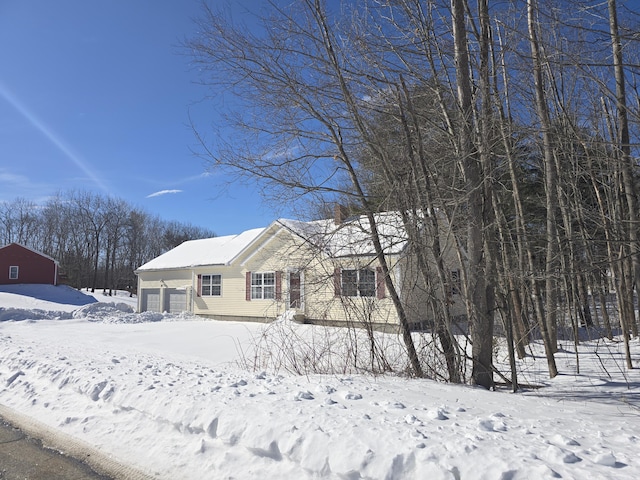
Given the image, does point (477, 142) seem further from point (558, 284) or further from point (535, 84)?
point (558, 284)

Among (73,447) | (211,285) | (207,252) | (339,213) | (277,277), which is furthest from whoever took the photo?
(207,252)

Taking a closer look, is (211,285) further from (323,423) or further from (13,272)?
(13,272)

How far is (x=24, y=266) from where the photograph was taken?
36.9m

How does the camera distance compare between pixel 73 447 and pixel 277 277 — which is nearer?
pixel 73 447

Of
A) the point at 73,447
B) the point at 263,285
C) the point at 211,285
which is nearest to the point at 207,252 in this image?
the point at 211,285

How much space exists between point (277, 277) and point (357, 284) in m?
12.0

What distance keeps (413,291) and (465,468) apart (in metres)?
4.57

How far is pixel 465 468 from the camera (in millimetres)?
2795

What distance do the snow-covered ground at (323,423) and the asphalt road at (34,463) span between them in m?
0.32

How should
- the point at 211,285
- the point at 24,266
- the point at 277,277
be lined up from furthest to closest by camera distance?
the point at 24,266 → the point at 211,285 → the point at 277,277

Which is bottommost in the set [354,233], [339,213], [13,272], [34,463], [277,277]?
[34,463]

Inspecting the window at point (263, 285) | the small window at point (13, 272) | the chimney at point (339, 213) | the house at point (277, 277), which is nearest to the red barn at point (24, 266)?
the small window at point (13, 272)

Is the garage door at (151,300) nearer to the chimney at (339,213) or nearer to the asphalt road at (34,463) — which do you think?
the chimney at (339,213)

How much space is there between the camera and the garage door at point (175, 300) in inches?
967
